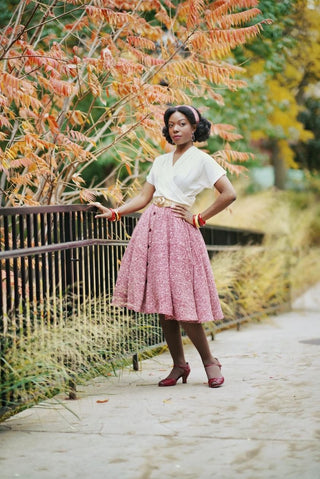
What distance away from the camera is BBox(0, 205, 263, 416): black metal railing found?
451 cm

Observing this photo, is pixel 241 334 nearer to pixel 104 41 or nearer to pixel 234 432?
pixel 104 41

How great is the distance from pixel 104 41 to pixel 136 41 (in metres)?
0.30

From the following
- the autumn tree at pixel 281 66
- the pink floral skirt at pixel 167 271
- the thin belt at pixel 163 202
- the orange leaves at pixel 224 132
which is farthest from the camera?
the autumn tree at pixel 281 66

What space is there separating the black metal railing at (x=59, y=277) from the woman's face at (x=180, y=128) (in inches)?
34.5

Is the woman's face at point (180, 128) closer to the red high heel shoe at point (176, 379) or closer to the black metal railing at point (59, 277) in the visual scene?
the black metal railing at point (59, 277)

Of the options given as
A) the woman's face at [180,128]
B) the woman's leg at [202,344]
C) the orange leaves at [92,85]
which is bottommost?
the woman's leg at [202,344]

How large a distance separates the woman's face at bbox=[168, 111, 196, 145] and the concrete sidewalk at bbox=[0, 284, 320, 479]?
188 cm

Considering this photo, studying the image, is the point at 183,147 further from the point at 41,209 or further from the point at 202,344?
the point at 202,344

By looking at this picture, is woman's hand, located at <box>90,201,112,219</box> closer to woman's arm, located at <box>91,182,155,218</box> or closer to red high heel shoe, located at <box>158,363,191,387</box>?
woman's arm, located at <box>91,182,155,218</box>

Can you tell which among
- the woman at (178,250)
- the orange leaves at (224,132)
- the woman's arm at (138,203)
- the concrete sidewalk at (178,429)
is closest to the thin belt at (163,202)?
the woman at (178,250)

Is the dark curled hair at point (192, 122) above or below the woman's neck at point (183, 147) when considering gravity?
above

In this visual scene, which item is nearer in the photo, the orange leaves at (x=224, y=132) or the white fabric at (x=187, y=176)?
the white fabric at (x=187, y=176)

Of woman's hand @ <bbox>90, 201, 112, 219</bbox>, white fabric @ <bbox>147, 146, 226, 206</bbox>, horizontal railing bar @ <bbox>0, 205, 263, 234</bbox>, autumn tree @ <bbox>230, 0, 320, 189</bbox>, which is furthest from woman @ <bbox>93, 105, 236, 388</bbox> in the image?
autumn tree @ <bbox>230, 0, 320, 189</bbox>

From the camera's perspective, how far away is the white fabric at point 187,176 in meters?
5.30
